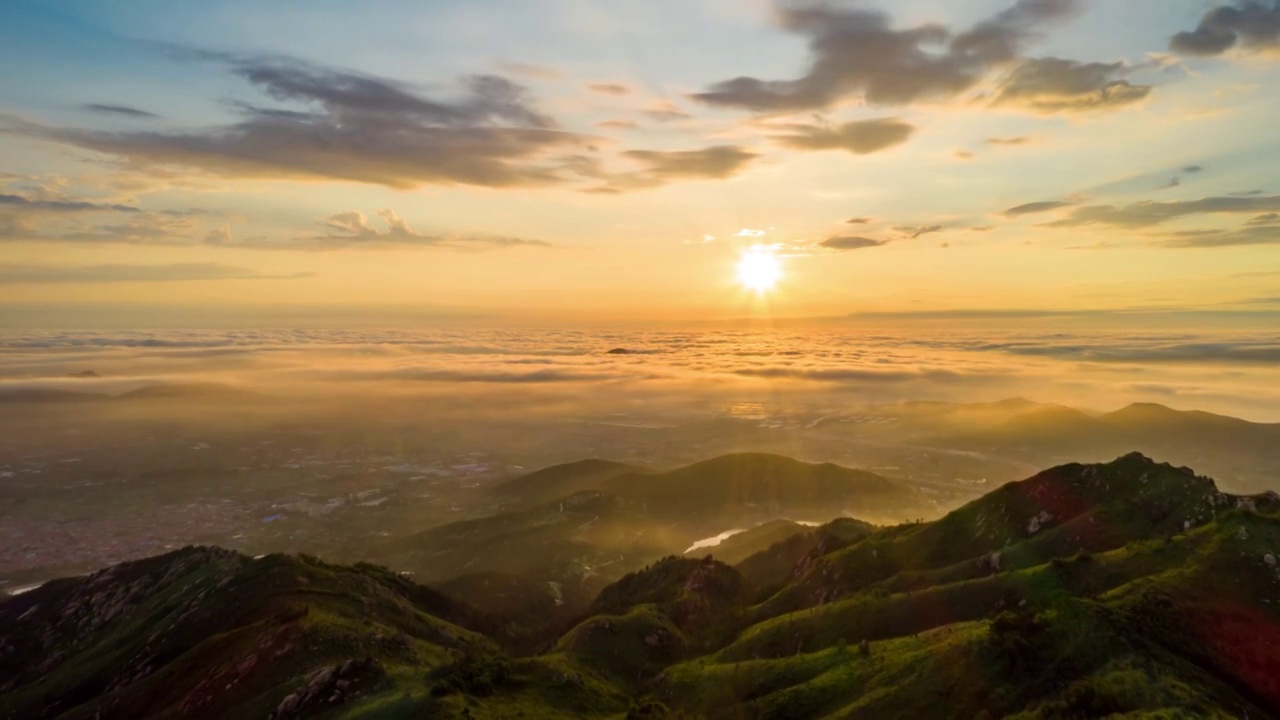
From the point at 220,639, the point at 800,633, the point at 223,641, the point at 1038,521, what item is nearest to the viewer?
the point at 800,633

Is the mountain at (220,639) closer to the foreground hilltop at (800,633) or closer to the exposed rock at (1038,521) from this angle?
the foreground hilltop at (800,633)

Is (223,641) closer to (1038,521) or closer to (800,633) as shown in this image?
(800,633)

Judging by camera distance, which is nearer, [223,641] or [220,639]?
[223,641]

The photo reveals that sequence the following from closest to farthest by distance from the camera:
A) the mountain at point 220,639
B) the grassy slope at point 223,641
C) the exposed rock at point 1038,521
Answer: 1. the grassy slope at point 223,641
2. the mountain at point 220,639
3. the exposed rock at point 1038,521

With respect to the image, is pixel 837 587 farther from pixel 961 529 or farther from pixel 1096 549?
pixel 1096 549

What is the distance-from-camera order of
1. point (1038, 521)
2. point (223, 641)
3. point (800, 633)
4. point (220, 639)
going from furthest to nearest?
point (1038, 521), point (220, 639), point (223, 641), point (800, 633)

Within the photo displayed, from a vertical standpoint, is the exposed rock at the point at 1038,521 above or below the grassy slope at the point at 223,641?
above

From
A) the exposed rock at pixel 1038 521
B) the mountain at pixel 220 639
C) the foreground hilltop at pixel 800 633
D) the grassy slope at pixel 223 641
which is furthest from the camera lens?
the exposed rock at pixel 1038 521

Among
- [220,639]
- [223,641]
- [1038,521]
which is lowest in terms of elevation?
[220,639]

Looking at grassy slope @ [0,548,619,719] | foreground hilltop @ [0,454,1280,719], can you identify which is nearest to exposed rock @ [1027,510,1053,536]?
foreground hilltop @ [0,454,1280,719]

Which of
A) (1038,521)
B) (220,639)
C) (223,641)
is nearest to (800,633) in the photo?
(1038,521)

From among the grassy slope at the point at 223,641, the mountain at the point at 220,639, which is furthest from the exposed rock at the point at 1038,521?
the mountain at the point at 220,639
